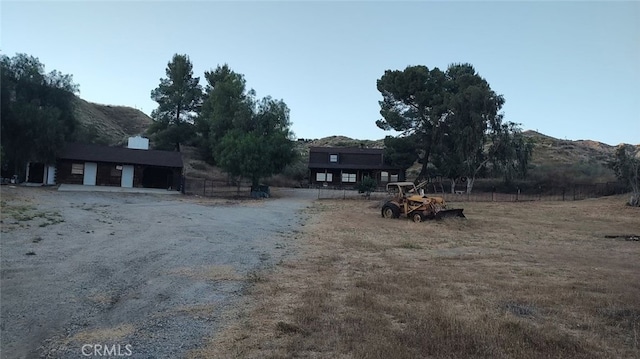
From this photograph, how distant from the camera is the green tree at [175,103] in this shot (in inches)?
2424

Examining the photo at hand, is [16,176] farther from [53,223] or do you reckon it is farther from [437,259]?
[437,259]

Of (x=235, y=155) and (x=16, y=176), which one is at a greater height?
(x=235, y=155)

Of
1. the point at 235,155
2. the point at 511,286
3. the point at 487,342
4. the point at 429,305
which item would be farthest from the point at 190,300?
the point at 235,155

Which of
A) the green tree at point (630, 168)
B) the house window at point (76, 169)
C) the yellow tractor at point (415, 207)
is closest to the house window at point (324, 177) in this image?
the house window at point (76, 169)

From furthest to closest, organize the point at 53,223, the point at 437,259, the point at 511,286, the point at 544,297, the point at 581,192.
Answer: the point at 581,192 < the point at 53,223 < the point at 437,259 < the point at 511,286 < the point at 544,297

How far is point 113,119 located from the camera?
352 feet

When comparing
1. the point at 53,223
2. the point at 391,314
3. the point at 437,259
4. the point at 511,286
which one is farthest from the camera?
the point at 53,223

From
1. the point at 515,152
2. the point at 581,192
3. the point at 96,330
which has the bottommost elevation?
the point at 96,330

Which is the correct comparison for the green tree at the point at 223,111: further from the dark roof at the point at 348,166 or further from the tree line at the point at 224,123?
the dark roof at the point at 348,166

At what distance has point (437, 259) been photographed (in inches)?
526

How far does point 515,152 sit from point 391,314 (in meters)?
45.5

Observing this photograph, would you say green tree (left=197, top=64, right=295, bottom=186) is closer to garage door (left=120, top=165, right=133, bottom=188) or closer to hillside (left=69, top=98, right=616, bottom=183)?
hillside (left=69, top=98, right=616, bottom=183)

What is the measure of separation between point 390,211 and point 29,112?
32.2 meters

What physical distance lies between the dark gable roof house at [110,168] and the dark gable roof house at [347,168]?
2123cm
